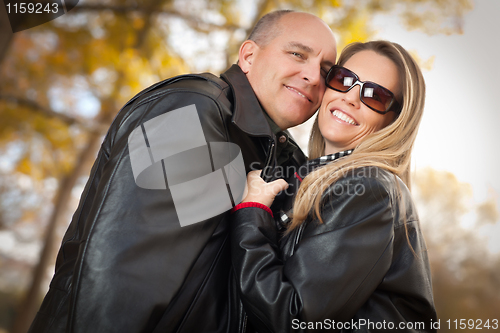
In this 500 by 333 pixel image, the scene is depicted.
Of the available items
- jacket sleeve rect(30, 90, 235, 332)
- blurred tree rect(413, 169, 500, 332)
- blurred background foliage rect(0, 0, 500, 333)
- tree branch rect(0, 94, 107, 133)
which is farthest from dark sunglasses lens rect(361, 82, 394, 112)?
tree branch rect(0, 94, 107, 133)

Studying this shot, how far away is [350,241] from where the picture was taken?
57.9 inches

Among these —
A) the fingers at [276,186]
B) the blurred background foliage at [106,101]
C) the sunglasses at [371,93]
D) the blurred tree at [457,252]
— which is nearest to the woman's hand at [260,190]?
the fingers at [276,186]

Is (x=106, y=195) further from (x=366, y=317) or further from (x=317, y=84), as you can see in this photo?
(x=317, y=84)

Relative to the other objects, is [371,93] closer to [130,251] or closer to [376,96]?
[376,96]

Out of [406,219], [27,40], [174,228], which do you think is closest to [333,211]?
[406,219]

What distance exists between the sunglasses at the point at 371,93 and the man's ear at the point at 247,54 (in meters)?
0.52

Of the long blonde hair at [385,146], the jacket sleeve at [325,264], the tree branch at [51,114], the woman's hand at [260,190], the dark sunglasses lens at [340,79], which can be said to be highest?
the tree branch at [51,114]

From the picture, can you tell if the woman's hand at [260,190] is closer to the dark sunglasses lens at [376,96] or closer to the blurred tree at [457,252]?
the dark sunglasses lens at [376,96]

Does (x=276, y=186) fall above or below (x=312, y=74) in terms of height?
below

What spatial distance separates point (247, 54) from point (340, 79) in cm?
57

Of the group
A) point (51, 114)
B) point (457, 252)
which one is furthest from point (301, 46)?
point (457, 252)

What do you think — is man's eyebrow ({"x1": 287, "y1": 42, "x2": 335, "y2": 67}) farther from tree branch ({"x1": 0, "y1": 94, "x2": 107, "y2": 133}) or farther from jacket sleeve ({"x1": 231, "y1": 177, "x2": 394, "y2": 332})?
tree branch ({"x1": 0, "y1": 94, "x2": 107, "y2": 133})

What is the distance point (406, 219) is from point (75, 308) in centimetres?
135

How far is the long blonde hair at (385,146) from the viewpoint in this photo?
1700 millimetres
